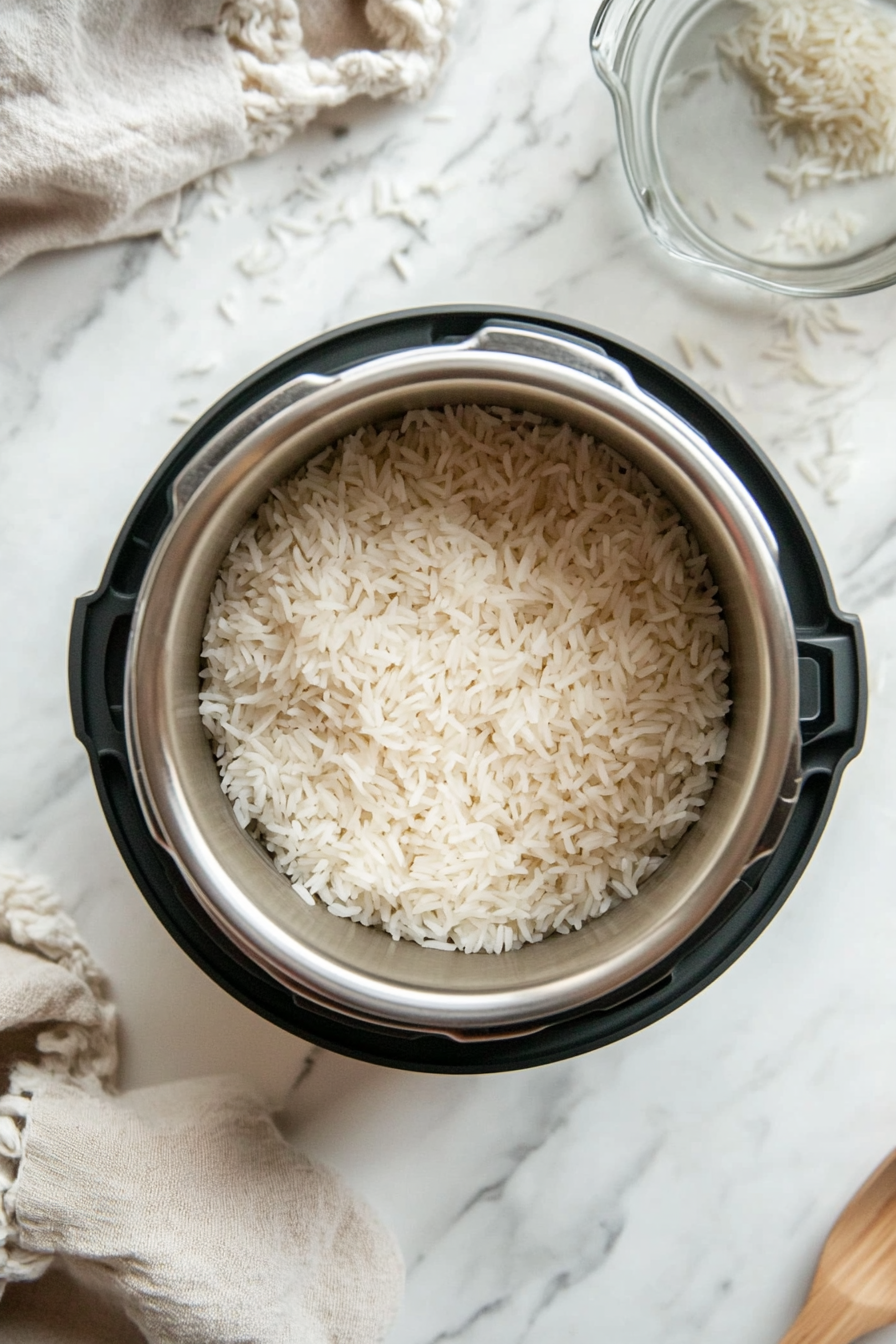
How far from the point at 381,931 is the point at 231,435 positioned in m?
0.47

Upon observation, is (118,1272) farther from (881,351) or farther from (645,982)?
(881,351)

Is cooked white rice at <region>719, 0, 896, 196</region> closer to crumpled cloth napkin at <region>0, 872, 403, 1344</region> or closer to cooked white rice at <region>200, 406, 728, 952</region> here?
cooked white rice at <region>200, 406, 728, 952</region>

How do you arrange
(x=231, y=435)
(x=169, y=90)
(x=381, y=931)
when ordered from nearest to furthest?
(x=231, y=435)
(x=381, y=931)
(x=169, y=90)

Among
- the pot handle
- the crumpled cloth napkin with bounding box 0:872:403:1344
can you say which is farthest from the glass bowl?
the crumpled cloth napkin with bounding box 0:872:403:1344

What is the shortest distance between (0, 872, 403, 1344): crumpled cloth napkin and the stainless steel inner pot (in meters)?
0.35

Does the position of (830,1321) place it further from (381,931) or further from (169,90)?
(169,90)

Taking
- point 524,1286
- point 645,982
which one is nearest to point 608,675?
point 645,982

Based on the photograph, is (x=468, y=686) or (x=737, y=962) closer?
(x=468, y=686)

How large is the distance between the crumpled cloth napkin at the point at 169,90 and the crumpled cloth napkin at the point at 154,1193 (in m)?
0.75

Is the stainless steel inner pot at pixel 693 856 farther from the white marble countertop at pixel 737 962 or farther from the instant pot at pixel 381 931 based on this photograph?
the white marble countertop at pixel 737 962

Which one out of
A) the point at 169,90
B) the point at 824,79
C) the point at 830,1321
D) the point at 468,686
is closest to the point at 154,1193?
the point at 468,686

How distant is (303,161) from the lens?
3.55 feet

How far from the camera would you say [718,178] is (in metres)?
1.08

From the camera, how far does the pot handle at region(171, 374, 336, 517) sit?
794mm
